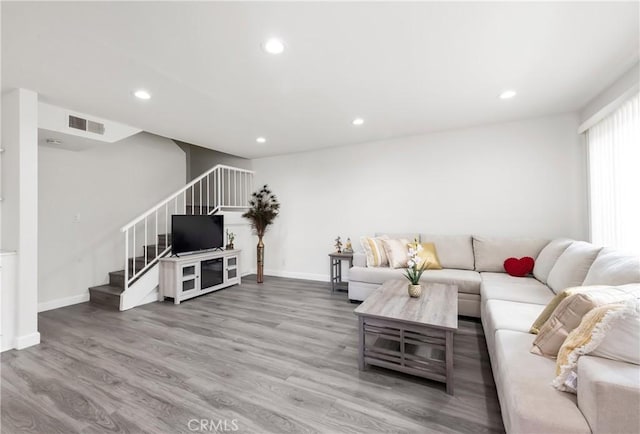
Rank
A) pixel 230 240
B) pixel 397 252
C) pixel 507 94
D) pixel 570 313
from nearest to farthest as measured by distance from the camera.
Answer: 1. pixel 570 313
2. pixel 507 94
3. pixel 397 252
4. pixel 230 240

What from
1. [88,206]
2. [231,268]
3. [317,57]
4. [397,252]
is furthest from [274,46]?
[88,206]

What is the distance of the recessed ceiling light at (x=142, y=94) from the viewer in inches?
106

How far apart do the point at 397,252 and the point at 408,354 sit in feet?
6.18

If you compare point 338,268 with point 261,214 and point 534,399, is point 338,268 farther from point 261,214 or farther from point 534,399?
point 534,399

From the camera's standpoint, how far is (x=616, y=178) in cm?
265

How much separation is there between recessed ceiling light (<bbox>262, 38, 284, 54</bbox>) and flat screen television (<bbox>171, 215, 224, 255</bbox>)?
3.02 meters

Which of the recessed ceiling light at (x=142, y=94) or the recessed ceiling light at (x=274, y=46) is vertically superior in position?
the recessed ceiling light at (x=142, y=94)

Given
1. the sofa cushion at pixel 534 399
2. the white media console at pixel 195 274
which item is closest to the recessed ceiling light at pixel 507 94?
the sofa cushion at pixel 534 399

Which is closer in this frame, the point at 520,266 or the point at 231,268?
the point at 520,266

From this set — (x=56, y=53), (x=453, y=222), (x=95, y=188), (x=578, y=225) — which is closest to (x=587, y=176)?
(x=578, y=225)

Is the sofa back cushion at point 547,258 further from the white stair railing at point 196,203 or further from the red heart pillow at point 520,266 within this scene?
the white stair railing at point 196,203

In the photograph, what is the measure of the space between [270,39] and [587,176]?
3943 millimetres

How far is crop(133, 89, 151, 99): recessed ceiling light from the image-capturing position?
2695mm

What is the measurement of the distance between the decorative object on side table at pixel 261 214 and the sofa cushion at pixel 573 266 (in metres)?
4.24
